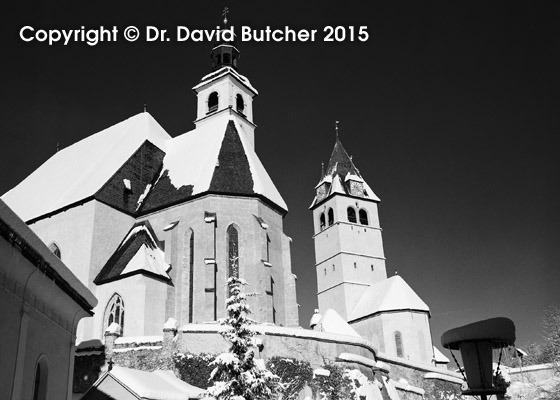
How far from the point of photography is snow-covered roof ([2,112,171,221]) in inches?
1291

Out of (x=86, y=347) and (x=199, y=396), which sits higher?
(x=86, y=347)

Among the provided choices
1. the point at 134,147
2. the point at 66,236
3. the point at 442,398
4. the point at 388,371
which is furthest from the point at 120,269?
the point at 442,398

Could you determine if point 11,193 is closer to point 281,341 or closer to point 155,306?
point 155,306

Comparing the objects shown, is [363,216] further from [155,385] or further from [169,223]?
[155,385]

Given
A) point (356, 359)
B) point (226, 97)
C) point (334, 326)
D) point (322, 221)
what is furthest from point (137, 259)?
point (322, 221)

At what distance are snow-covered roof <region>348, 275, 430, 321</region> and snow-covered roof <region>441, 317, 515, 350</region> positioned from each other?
4043 centimetres

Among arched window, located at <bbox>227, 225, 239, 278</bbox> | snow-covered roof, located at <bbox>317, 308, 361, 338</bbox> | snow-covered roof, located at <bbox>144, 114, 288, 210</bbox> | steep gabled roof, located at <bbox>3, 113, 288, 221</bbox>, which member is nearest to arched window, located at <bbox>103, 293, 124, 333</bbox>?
arched window, located at <bbox>227, 225, 239, 278</bbox>

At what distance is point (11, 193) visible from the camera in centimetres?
3991

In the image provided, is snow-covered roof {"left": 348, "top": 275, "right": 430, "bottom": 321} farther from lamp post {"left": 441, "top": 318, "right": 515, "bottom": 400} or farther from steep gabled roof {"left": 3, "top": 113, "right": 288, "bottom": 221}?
lamp post {"left": 441, "top": 318, "right": 515, "bottom": 400}

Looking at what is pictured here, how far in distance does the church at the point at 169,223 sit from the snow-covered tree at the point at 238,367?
580 centimetres

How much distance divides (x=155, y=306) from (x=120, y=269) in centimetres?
263

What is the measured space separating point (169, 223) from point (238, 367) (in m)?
16.1

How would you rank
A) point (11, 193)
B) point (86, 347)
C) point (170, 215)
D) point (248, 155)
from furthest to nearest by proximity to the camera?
point (11, 193) < point (248, 155) < point (170, 215) < point (86, 347)

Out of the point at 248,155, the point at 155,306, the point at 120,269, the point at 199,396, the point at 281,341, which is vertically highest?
the point at 248,155
